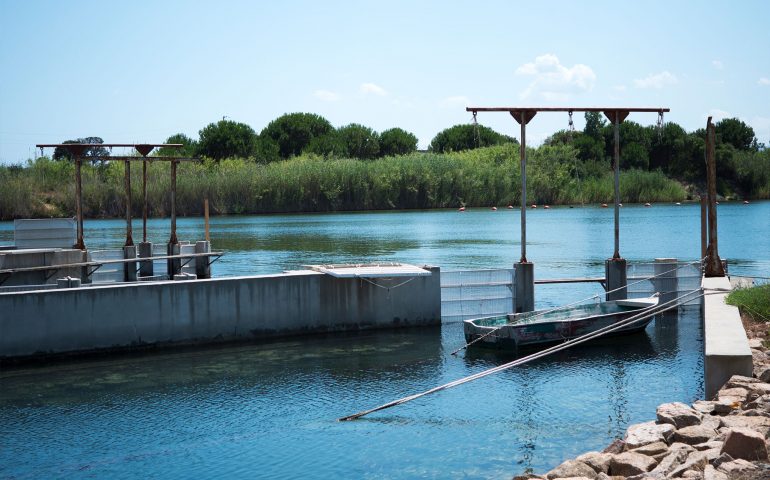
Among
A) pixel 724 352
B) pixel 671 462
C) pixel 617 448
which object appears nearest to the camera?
pixel 671 462

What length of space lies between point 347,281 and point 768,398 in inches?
531

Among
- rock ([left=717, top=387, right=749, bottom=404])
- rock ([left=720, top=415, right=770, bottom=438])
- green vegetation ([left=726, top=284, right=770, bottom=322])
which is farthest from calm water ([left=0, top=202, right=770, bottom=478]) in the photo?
rock ([left=720, top=415, right=770, bottom=438])

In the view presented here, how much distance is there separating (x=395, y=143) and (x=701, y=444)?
124m

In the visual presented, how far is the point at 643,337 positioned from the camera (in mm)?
23609

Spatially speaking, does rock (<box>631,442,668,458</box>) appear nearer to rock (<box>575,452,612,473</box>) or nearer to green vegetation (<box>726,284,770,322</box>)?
rock (<box>575,452,612,473</box>)

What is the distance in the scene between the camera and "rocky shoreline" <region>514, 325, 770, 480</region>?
9.88 meters

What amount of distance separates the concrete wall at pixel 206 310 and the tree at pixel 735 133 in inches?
4451

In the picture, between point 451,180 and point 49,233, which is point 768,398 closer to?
point 49,233

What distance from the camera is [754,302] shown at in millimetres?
18969

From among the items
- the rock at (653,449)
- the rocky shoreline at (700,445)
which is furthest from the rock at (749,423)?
the rock at (653,449)

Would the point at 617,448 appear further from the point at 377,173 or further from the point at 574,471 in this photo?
the point at 377,173

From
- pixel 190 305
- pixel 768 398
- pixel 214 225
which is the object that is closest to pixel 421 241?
pixel 214 225

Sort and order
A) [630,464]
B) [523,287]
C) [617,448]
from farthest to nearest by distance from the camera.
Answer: [523,287] < [617,448] < [630,464]

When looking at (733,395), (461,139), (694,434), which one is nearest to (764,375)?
(733,395)
